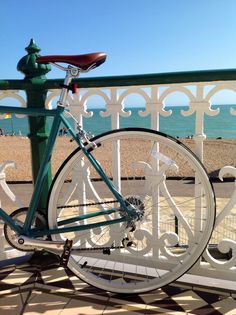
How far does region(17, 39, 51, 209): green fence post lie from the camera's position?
247 centimetres

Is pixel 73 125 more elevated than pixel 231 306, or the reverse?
pixel 73 125

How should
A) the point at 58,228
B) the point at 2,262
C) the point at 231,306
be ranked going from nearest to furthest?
the point at 231,306
the point at 58,228
the point at 2,262

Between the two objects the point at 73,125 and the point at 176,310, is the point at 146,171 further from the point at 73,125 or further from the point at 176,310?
the point at 176,310

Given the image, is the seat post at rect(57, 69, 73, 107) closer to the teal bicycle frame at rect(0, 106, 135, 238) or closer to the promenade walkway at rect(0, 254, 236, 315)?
the teal bicycle frame at rect(0, 106, 135, 238)

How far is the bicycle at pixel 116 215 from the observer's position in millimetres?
2098

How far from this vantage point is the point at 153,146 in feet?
7.23

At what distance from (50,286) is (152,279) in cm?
68

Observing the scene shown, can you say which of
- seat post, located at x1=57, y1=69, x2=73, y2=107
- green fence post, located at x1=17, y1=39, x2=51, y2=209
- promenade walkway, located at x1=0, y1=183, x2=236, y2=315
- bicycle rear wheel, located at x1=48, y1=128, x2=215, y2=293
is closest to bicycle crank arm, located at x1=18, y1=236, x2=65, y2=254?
bicycle rear wheel, located at x1=48, y1=128, x2=215, y2=293

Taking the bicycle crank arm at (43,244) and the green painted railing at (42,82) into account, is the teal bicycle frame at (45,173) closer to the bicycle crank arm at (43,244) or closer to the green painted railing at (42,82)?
the bicycle crank arm at (43,244)

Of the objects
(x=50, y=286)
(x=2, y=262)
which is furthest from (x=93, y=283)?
(x=2, y=262)

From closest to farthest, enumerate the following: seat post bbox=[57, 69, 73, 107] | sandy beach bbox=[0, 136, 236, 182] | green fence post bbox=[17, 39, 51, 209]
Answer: seat post bbox=[57, 69, 73, 107] → green fence post bbox=[17, 39, 51, 209] → sandy beach bbox=[0, 136, 236, 182]

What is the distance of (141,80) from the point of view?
2227mm

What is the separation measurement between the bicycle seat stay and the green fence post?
1.47 ft

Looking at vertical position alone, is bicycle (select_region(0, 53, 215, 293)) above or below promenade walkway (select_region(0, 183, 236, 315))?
above
